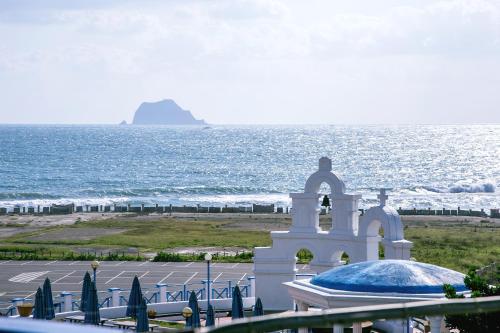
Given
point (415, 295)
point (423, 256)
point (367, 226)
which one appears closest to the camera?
point (415, 295)

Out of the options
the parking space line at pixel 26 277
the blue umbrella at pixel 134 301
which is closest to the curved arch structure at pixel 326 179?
the blue umbrella at pixel 134 301

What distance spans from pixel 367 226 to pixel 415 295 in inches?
367

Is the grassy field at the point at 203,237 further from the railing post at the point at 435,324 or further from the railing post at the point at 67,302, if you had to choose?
the railing post at the point at 435,324

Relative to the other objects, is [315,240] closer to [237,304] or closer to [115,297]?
[237,304]

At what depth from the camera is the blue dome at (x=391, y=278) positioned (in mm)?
25156

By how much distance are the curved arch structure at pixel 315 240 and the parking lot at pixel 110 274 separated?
33.8ft

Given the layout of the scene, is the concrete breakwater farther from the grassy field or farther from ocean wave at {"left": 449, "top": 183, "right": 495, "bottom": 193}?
ocean wave at {"left": 449, "top": 183, "right": 495, "bottom": 193}

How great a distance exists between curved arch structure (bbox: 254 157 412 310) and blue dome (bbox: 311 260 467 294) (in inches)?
302

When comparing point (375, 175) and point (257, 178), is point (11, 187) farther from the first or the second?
point (375, 175)

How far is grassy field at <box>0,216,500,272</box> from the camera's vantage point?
2480 inches

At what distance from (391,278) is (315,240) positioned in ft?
34.3

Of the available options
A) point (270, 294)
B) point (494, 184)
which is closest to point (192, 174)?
point (494, 184)

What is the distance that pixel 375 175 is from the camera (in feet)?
589

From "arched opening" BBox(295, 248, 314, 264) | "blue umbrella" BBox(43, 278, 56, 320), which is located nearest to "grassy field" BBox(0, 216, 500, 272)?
"arched opening" BBox(295, 248, 314, 264)
